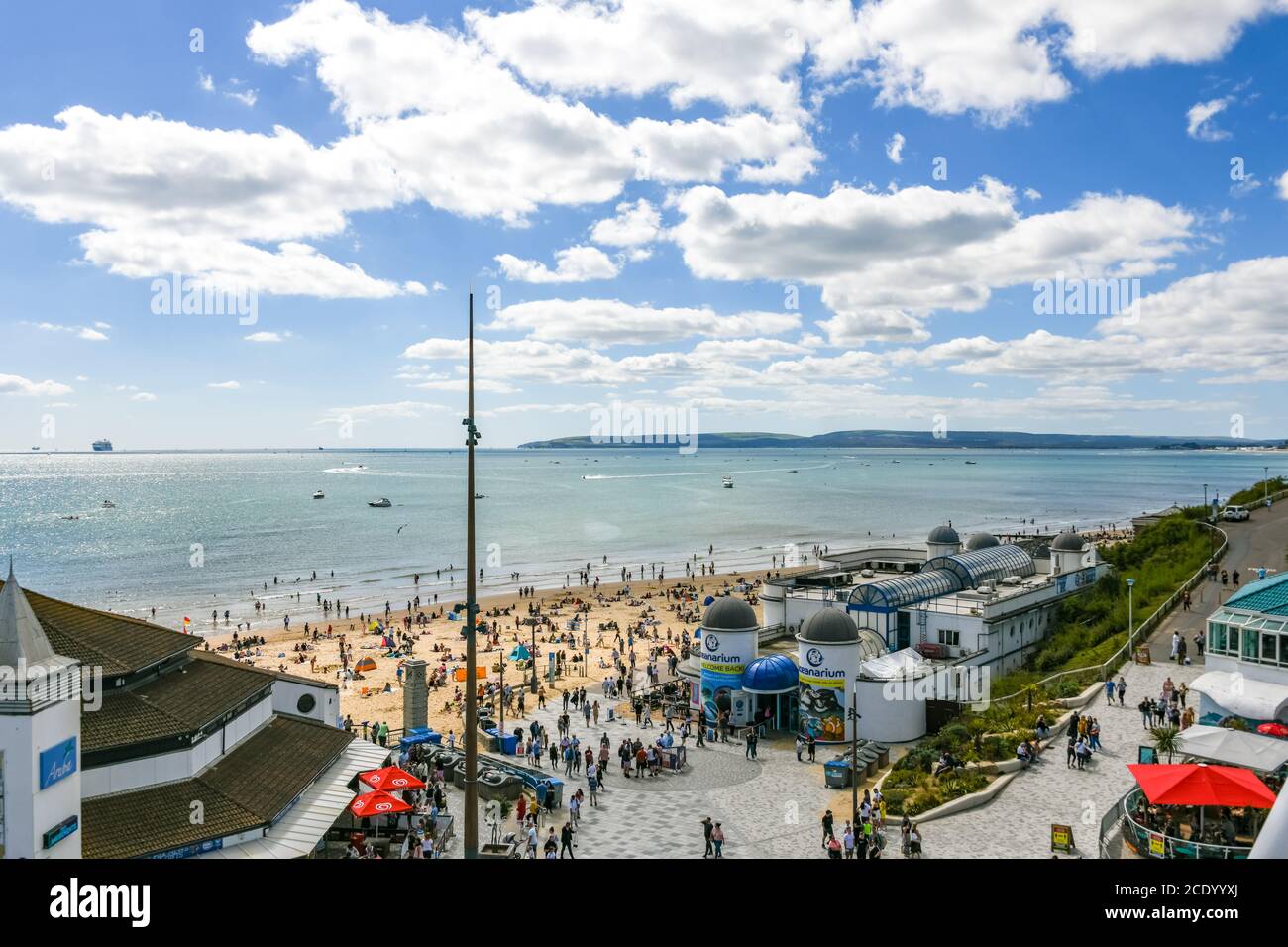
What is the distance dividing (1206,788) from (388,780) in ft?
54.5

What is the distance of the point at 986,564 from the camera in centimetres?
4284

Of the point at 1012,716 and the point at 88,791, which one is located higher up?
the point at 88,791

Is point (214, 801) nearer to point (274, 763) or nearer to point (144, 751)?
point (144, 751)

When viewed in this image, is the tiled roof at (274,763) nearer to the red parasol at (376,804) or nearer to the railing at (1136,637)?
the red parasol at (376,804)

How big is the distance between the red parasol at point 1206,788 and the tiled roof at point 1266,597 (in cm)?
1080

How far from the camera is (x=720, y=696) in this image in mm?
32875

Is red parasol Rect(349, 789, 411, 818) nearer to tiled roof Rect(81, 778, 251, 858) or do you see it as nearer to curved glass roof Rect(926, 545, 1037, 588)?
tiled roof Rect(81, 778, 251, 858)

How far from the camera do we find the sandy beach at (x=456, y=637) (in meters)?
41.5
